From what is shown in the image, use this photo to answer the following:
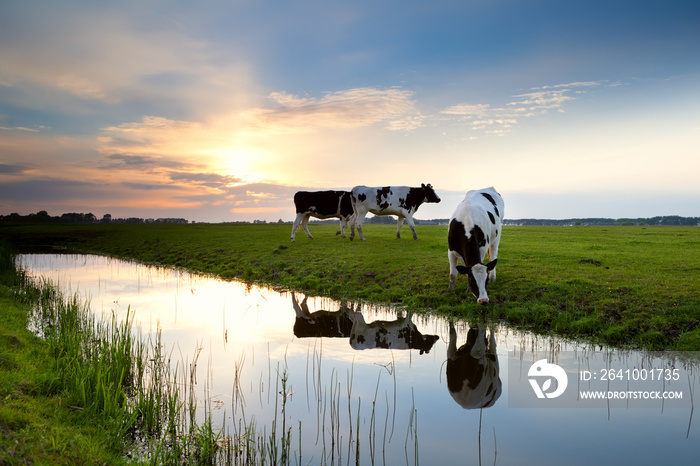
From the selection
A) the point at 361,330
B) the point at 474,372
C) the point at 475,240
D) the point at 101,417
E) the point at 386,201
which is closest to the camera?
the point at 101,417

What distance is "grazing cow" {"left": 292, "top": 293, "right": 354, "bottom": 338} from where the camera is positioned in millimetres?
11195

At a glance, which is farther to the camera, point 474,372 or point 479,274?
point 479,274

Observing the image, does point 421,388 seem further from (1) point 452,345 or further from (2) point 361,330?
(2) point 361,330

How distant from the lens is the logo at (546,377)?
295 inches

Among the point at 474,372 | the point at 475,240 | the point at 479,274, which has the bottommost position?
the point at 474,372

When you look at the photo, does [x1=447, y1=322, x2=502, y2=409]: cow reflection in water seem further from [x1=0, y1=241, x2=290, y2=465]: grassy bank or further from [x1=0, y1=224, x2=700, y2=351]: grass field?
[x1=0, y1=241, x2=290, y2=465]: grassy bank

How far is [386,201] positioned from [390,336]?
723 inches

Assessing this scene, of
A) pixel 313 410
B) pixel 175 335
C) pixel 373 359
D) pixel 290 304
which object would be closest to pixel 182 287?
pixel 290 304

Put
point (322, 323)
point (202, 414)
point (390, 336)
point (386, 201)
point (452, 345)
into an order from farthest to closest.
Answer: point (386, 201)
point (322, 323)
point (390, 336)
point (452, 345)
point (202, 414)

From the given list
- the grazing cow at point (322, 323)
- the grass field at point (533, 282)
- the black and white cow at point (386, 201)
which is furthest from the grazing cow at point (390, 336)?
the black and white cow at point (386, 201)

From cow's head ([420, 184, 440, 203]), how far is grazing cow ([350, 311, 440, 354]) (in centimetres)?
1793

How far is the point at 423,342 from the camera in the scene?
33.8 feet

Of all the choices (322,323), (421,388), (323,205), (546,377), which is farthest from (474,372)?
(323,205)

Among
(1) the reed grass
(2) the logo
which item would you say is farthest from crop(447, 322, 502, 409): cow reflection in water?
(1) the reed grass
